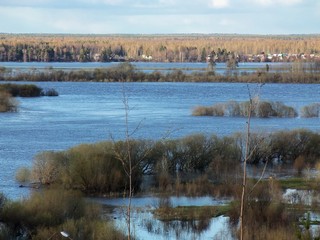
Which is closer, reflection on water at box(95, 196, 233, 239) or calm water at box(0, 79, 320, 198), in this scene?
reflection on water at box(95, 196, 233, 239)

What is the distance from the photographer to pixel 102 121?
49344 mm

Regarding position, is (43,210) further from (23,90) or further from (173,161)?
(23,90)

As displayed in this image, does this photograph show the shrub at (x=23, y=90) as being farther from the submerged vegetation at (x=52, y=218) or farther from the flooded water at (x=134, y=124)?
the submerged vegetation at (x=52, y=218)

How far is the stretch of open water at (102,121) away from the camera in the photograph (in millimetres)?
35859

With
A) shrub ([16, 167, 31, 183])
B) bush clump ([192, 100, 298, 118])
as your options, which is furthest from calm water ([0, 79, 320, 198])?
bush clump ([192, 100, 298, 118])

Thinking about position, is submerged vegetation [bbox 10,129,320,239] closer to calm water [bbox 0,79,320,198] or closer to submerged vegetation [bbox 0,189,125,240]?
submerged vegetation [bbox 0,189,125,240]

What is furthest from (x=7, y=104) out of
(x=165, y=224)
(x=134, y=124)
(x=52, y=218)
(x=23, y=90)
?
(x=52, y=218)

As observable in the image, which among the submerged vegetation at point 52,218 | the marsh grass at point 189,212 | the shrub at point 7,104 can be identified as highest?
the submerged vegetation at point 52,218

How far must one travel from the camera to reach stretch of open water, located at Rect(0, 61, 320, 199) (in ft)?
118

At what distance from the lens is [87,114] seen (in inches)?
2167

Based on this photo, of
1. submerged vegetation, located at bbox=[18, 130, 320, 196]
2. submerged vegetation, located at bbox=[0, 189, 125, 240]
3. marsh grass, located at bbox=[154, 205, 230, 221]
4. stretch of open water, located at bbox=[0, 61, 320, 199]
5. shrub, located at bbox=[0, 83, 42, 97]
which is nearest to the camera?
submerged vegetation, located at bbox=[0, 189, 125, 240]

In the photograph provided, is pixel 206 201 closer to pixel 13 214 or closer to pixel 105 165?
pixel 105 165

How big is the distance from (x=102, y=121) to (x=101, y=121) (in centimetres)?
6

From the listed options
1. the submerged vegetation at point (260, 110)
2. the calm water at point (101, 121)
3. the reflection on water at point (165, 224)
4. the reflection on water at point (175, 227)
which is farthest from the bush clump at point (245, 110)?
the reflection on water at point (175, 227)
